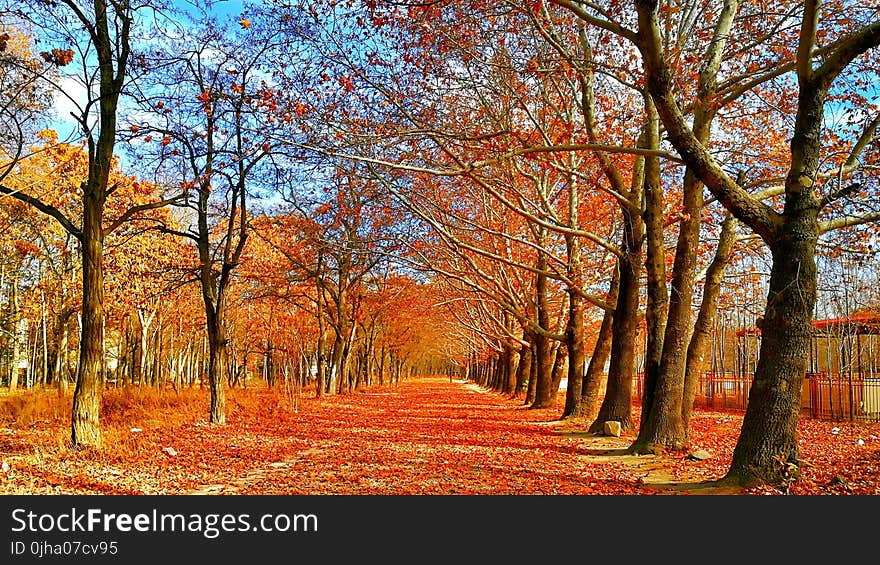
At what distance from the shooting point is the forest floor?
26.7 ft

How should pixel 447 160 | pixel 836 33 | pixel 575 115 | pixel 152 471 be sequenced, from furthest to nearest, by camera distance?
pixel 575 115, pixel 447 160, pixel 836 33, pixel 152 471

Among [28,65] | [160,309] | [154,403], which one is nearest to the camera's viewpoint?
[28,65]

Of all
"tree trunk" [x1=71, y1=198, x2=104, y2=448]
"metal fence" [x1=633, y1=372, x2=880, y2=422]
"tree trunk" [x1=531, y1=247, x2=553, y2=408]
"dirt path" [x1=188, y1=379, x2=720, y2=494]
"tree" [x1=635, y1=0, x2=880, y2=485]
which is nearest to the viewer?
"tree" [x1=635, y1=0, x2=880, y2=485]

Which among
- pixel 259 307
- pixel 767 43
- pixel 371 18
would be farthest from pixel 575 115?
pixel 259 307

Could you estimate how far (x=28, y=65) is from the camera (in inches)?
453

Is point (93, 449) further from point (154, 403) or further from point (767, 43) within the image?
point (767, 43)

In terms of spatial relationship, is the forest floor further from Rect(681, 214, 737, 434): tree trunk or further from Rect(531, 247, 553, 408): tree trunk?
Rect(531, 247, 553, 408): tree trunk

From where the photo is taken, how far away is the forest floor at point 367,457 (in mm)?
8148

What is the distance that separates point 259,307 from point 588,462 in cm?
3171

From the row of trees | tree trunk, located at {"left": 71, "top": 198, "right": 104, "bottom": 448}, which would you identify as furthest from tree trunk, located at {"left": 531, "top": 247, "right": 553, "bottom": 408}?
tree trunk, located at {"left": 71, "top": 198, "right": 104, "bottom": 448}

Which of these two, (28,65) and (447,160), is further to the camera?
(447,160)

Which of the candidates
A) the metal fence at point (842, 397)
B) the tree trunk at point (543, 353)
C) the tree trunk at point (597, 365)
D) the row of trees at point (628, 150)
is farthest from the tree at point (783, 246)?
the tree trunk at point (543, 353)

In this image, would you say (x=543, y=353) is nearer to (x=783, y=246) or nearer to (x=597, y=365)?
(x=597, y=365)

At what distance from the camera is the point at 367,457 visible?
1105 cm
